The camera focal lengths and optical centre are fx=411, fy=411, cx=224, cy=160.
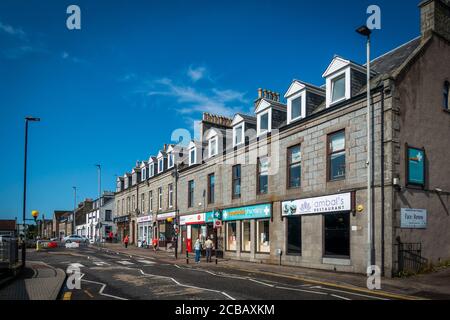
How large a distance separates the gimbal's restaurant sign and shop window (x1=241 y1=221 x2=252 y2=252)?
15.8ft

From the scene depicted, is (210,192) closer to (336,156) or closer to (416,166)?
(336,156)

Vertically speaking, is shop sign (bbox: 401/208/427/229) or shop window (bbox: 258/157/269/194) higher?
shop window (bbox: 258/157/269/194)

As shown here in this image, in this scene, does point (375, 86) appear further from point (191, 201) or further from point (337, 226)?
point (191, 201)

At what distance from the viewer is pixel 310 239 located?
21.4 metres

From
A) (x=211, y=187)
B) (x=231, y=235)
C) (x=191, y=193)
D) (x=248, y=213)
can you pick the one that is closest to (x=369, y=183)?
(x=248, y=213)

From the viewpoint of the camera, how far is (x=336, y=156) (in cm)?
2058

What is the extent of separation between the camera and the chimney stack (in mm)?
20172

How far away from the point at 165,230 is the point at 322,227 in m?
24.6

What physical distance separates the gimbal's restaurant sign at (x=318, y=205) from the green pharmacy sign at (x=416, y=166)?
2804 millimetres

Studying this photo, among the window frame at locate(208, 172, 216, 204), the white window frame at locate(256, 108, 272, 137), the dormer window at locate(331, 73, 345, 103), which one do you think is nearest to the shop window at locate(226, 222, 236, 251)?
the window frame at locate(208, 172, 216, 204)

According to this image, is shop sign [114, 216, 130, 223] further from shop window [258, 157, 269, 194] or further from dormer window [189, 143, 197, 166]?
shop window [258, 157, 269, 194]

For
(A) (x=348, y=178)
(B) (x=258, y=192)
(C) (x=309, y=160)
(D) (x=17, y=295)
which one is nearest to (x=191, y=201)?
(B) (x=258, y=192)

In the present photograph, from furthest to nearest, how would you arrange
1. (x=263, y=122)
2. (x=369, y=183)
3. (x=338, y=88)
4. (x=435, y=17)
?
(x=263, y=122)
(x=338, y=88)
(x=435, y=17)
(x=369, y=183)

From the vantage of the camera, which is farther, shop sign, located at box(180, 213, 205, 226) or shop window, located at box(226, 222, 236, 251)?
shop sign, located at box(180, 213, 205, 226)
